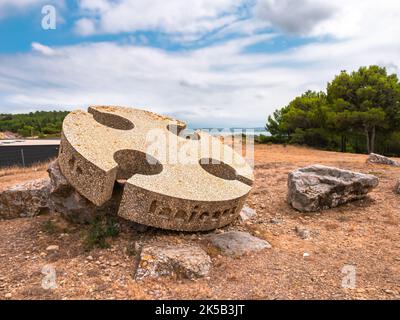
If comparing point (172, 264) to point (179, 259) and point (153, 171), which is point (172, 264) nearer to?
point (179, 259)

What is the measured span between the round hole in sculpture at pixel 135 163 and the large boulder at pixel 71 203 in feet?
1.97

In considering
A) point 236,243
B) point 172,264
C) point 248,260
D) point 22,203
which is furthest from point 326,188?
point 22,203

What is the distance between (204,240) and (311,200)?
10.0 feet

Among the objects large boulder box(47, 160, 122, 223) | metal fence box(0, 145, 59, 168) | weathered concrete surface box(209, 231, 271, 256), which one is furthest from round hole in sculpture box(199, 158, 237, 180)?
metal fence box(0, 145, 59, 168)

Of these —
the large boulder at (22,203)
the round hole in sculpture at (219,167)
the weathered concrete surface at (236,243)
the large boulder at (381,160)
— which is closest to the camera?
the weathered concrete surface at (236,243)

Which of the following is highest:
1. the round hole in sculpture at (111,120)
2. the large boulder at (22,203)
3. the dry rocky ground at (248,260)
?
the round hole in sculpture at (111,120)

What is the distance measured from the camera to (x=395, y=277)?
4.78 metres

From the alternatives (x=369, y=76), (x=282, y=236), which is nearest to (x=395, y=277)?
(x=282, y=236)

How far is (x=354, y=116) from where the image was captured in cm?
2295

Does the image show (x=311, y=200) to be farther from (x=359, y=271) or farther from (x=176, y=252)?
(x=176, y=252)

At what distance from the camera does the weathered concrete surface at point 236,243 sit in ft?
18.3

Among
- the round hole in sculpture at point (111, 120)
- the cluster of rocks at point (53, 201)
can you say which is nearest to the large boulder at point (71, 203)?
the cluster of rocks at point (53, 201)

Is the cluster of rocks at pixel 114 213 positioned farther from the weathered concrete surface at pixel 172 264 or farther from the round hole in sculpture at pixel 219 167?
the round hole in sculpture at pixel 219 167

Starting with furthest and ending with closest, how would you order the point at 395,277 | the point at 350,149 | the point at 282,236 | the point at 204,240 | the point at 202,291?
1. the point at 350,149
2. the point at 282,236
3. the point at 204,240
4. the point at 395,277
5. the point at 202,291
